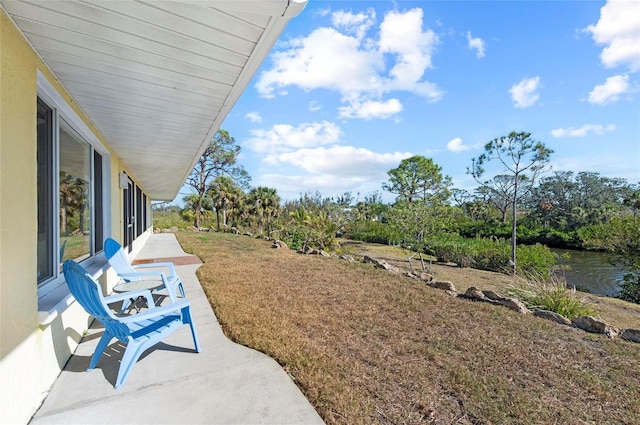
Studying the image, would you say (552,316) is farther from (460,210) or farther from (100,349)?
(460,210)

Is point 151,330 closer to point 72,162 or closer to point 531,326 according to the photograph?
point 72,162

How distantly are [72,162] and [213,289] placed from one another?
267 centimetres

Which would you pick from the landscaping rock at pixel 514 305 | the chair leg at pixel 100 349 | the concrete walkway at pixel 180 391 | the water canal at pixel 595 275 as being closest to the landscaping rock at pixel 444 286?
the landscaping rock at pixel 514 305

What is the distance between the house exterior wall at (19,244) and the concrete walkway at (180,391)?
0.75ft

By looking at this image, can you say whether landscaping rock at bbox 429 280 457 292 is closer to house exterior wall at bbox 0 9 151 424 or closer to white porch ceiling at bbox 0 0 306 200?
white porch ceiling at bbox 0 0 306 200

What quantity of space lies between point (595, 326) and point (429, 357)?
2.70 m

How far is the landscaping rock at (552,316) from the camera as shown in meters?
4.09

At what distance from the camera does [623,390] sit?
8.12ft

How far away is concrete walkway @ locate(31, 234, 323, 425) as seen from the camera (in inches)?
74.7

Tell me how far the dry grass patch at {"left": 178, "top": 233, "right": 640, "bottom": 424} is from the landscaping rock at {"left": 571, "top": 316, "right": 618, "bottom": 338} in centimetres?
25

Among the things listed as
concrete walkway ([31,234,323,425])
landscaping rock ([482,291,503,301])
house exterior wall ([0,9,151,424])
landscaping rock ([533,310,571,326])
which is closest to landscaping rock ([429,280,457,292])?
landscaping rock ([482,291,503,301])

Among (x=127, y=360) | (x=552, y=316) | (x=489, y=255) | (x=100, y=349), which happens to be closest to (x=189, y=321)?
(x=127, y=360)

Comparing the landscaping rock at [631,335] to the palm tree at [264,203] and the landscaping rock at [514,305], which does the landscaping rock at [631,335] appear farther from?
the palm tree at [264,203]

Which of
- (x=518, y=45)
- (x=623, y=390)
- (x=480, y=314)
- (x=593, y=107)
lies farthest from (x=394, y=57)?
(x=623, y=390)
